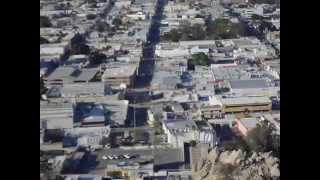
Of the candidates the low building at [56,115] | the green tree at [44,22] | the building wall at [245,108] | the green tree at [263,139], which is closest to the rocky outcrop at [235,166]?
the green tree at [263,139]

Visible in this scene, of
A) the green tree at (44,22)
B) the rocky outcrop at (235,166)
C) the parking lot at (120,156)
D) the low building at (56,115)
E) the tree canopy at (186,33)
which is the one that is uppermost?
the green tree at (44,22)

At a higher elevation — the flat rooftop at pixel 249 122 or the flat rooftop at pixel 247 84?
the flat rooftop at pixel 247 84

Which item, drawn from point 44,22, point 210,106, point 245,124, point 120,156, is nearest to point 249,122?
point 245,124

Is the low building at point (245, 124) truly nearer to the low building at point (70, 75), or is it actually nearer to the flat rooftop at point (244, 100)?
the flat rooftop at point (244, 100)

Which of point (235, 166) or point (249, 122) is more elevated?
point (249, 122)

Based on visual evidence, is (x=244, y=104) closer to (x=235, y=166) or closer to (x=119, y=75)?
(x=235, y=166)

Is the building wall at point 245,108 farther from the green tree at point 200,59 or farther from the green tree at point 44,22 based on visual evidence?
the green tree at point 44,22

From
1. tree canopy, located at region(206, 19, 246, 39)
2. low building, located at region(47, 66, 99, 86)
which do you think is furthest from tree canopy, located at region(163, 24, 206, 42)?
low building, located at region(47, 66, 99, 86)
